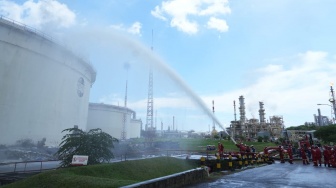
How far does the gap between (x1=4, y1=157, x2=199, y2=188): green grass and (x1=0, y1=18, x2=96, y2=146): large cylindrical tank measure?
24.2 metres

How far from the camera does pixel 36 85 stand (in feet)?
111

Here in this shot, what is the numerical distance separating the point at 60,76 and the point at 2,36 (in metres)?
10.1

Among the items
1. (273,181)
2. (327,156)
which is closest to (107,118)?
(327,156)

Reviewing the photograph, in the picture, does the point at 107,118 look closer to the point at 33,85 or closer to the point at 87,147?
the point at 33,85

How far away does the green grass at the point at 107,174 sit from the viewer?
26.2 ft

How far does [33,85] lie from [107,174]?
28134 millimetres

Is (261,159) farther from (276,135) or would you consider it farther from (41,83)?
(276,135)

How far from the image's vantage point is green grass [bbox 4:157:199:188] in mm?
7998

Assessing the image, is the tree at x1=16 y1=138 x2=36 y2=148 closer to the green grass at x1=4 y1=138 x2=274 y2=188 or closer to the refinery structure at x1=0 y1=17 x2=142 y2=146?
the refinery structure at x1=0 y1=17 x2=142 y2=146

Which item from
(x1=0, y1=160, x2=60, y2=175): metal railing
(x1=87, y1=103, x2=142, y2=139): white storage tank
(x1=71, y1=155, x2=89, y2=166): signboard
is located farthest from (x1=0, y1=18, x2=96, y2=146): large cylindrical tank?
(x1=87, y1=103, x2=142, y2=139): white storage tank

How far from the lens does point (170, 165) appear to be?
14.1 meters

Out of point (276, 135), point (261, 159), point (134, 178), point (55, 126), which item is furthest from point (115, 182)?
point (276, 135)

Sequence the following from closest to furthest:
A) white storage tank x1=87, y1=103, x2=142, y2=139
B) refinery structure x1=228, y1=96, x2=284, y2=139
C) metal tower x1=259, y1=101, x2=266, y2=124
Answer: white storage tank x1=87, y1=103, x2=142, y2=139
refinery structure x1=228, y1=96, x2=284, y2=139
metal tower x1=259, y1=101, x2=266, y2=124

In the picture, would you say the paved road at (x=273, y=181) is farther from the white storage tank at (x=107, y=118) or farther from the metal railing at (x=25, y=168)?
the white storage tank at (x=107, y=118)
